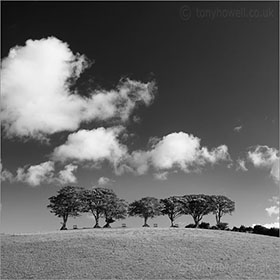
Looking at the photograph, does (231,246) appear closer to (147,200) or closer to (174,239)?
(174,239)

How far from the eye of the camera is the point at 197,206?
107125mm

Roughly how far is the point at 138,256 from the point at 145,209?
54461 mm

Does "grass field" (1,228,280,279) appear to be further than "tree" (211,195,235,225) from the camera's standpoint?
No

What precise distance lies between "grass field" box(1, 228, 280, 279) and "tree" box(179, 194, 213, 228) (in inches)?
1616

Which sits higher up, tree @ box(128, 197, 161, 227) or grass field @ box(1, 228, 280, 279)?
tree @ box(128, 197, 161, 227)

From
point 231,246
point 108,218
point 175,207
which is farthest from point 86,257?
point 175,207

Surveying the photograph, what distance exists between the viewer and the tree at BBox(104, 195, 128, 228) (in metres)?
98.7

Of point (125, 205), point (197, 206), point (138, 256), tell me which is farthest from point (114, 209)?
point (138, 256)

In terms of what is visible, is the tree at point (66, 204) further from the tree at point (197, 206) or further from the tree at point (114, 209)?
the tree at point (197, 206)

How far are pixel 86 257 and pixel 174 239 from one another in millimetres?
16040

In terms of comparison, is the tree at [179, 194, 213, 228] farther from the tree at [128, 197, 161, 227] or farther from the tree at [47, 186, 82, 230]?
the tree at [47, 186, 82, 230]

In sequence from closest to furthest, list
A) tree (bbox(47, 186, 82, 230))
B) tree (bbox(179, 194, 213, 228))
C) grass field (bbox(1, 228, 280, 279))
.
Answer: grass field (bbox(1, 228, 280, 279))
tree (bbox(47, 186, 82, 230))
tree (bbox(179, 194, 213, 228))

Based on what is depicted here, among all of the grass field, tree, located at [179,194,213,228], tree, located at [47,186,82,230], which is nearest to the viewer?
the grass field

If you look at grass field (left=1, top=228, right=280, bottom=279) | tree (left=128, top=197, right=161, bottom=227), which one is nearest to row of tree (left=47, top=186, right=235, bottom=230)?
tree (left=128, top=197, right=161, bottom=227)
